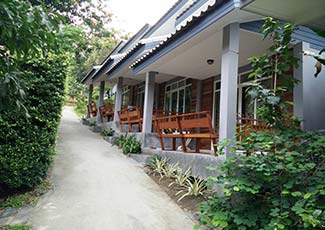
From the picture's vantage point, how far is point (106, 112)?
13305 mm

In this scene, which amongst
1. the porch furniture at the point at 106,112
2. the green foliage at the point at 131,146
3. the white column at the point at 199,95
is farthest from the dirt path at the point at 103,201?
the porch furniture at the point at 106,112

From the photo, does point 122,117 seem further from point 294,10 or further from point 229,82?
point 294,10

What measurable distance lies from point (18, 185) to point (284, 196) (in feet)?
13.3

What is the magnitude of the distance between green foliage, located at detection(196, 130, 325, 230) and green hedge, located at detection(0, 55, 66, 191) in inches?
123

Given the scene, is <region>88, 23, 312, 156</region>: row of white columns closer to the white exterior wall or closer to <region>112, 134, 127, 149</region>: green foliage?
the white exterior wall

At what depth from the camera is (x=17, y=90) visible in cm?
265

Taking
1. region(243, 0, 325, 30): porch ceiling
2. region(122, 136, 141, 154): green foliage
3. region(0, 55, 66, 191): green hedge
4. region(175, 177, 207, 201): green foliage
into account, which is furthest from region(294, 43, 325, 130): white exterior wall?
region(0, 55, 66, 191): green hedge

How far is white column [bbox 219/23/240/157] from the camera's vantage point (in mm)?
4719

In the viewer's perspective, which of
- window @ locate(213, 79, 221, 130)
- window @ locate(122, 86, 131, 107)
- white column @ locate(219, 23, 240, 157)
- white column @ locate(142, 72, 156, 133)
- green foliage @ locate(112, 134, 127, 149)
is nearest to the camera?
A: white column @ locate(219, 23, 240, 157)

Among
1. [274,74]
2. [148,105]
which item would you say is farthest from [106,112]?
[274,74]

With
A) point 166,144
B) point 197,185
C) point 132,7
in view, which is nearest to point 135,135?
point 166,144

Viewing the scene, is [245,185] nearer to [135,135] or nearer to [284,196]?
[284,196]

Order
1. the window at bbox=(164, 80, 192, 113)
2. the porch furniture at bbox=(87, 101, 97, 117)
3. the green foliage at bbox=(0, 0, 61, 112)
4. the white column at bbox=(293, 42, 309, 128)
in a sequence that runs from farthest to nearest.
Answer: the porch furniture at bbox=(87, 101, 97, 117)
the window at bbox=(164, 80, 192, 113)
the white column at bbox=(293, 42, 309, 128)
the green foliage at bbox=(0, 0, 61, 112)

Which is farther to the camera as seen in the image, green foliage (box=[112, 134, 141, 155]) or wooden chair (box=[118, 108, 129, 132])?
wooden chair (box=[118, 108, 129, 132])
